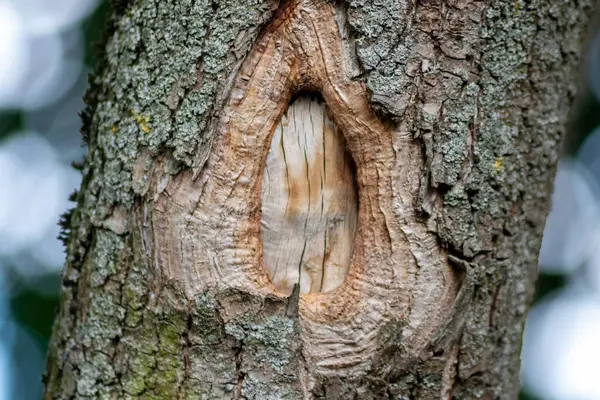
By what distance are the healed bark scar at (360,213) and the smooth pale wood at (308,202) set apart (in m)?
0.06

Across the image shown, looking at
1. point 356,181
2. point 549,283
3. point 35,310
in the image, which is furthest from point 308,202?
point 549,283

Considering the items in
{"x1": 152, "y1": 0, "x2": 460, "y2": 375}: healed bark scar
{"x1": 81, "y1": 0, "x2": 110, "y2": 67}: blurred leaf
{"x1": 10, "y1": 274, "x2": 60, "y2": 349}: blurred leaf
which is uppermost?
{"x1": 81, "y1": 0, "x2": 110, "y2": 67}: blurred leaf

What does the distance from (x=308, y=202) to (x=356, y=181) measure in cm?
12

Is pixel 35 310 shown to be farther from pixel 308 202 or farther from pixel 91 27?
pixel 308 202

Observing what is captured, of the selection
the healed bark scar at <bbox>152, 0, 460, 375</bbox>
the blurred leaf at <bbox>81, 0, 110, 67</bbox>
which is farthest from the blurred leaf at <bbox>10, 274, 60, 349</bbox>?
the healed bark scar at <bbox>152, 0, 460, 375</bbox>

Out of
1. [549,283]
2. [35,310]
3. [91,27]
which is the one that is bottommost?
[35,310]

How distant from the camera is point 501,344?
1.35 meters

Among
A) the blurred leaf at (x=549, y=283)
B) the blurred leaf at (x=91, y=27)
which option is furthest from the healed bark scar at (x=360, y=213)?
the blurred leaf at (x=549, y=283)

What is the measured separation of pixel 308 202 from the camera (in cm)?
135

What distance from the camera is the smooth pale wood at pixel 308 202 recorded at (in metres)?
1.32

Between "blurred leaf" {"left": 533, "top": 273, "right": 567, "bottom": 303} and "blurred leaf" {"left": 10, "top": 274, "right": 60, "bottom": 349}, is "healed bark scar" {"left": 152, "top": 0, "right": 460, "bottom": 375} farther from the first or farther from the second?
"blurred leaf" {"left": 533, "top": 273, "right": 567, "bottom": 303}

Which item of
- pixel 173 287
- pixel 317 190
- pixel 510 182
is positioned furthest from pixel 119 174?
pixel 510 182

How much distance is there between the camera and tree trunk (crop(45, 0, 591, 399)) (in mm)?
1211

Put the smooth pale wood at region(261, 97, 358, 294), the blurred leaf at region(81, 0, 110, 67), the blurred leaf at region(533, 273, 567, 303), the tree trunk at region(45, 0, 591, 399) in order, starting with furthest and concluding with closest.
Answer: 1. the blurred leaf at region(533, 273, 567, 303)
2. the blurred leaf at region(81, 0, 110, 67)
3. the smooth pale wood at region(261, 97, 358, 294)
4. the tree trunk at region(45, 0, 591, 399)
